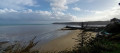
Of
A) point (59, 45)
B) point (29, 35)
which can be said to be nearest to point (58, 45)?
point (59, 45)

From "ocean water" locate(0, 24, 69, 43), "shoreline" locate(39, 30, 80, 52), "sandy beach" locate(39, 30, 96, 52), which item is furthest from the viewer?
"ocean water" locate(0, 24, 69, 43)

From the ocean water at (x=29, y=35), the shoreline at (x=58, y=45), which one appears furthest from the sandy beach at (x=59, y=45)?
the ocean water at (x=29, y=35)

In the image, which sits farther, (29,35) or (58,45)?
(29,35)

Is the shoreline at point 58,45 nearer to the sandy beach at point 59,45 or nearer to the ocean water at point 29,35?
the sandy beach at point 59,45

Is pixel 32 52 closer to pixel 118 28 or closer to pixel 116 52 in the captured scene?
pixel 116 52

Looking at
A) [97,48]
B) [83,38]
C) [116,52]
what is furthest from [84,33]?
[116,52]

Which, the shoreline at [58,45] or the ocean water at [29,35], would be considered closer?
the shoreline at [58,45]

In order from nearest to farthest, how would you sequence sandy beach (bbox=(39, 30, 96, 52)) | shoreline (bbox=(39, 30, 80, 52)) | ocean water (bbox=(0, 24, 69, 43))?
shoreline (bbox=(39, 30, 80, 52)) → sandy beach (bbox=(39, 30, 96, 52)) → ocean water (bbox=(0, 24, 69, 43))

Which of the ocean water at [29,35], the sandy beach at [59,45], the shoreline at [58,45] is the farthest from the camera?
the ocean water at [29,35]

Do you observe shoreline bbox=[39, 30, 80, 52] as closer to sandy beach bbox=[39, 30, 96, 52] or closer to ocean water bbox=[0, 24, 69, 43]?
sandy beach bbox=[39, 30, 96, 52]

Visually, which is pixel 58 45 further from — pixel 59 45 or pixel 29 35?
pixel 29 35

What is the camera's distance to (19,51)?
87.3 inches

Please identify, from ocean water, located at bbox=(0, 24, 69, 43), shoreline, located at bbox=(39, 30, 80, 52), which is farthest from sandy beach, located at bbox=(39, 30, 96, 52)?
ocean water, located at bbox=(0, 24, 69, 43)

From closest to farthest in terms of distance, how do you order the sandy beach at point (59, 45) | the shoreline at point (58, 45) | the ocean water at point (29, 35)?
the shoreline at point (58, 45)
the sandy beach at point (59, 45)
the ocean water at point (29, 35)
